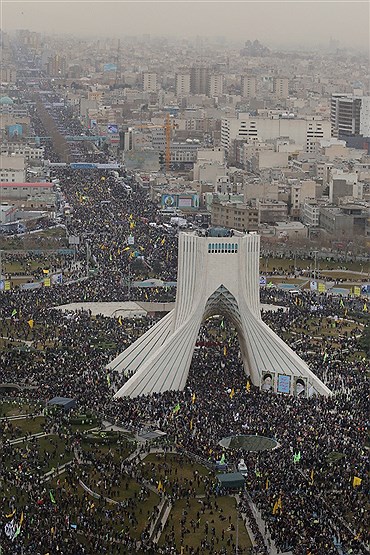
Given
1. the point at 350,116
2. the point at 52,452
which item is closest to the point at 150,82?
the point at 350,116

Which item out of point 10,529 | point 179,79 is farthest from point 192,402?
point 179,79

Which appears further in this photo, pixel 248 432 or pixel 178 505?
pixel 248 432

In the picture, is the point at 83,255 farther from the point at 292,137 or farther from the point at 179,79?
the point at 179,79

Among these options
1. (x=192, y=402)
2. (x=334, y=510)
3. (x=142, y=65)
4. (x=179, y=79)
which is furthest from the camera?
(x=142, y=65)

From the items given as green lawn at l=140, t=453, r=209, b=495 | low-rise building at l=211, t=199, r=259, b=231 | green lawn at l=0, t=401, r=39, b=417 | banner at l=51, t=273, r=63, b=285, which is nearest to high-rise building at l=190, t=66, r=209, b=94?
low-rise building at l=211, t=199, r=259, b=231

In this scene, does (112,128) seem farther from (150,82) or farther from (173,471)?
(173,471)

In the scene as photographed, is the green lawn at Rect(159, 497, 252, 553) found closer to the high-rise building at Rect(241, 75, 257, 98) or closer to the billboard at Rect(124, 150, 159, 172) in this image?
the billboard at Rect(124, 150, 159, 172)
